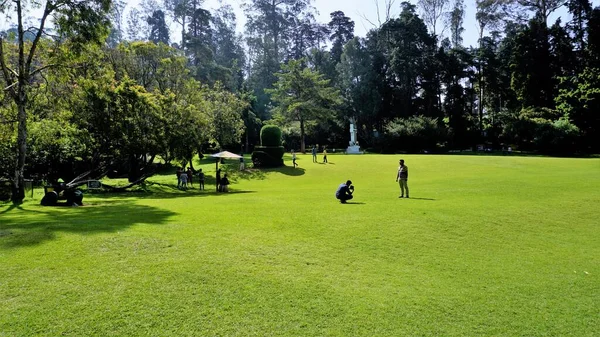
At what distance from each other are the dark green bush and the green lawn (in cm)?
2160

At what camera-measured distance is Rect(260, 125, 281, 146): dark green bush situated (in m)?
33.6

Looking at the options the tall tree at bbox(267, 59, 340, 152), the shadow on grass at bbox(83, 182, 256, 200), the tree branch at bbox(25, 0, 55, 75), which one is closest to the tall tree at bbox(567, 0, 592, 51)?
the tall tree at bbox(267, 59, 340, 152)

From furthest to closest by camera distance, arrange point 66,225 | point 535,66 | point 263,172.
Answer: point 535,66 → point 263,172 → point 66,225

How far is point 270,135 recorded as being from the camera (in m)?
33.9

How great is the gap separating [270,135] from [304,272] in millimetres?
27942

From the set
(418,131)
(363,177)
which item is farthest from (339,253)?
(418,131)

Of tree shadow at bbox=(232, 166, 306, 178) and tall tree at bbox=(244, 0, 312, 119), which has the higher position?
tall tree at bbox=(244, 0, 312, 119)

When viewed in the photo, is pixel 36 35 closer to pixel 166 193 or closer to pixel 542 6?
pixel 166 193

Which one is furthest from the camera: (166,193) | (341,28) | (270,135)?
(341,28)

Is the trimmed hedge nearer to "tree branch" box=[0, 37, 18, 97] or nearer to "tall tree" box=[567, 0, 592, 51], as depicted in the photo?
"tree branch" box=[0, 37, 18, 97]

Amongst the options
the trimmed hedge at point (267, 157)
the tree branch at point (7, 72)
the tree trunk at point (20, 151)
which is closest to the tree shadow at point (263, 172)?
the trimmed hedge at point (267, 157)

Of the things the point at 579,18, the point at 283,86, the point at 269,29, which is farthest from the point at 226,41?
the point at 579,18

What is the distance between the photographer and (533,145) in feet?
147

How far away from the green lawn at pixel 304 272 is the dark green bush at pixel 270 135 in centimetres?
2160
